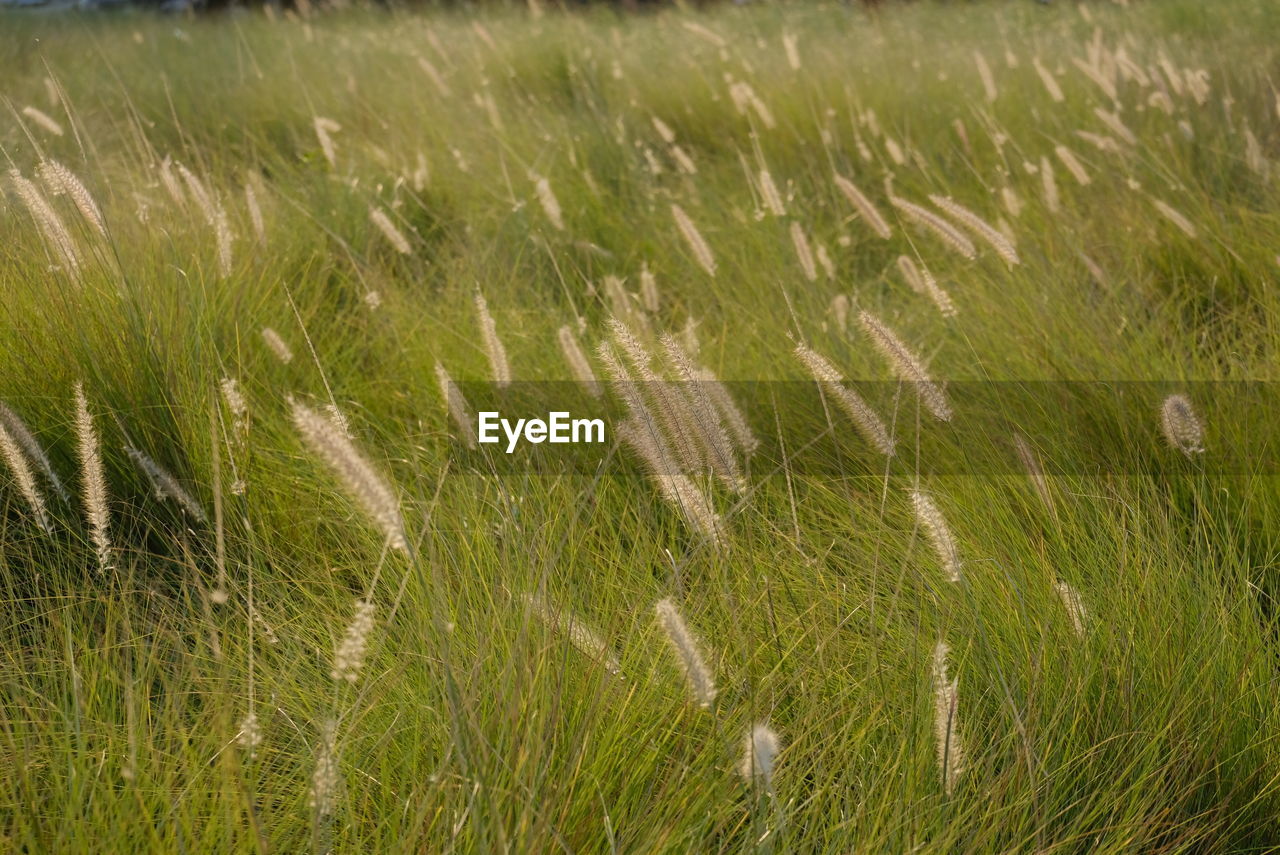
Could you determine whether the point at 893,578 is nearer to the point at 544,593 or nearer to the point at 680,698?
the point at 680,698

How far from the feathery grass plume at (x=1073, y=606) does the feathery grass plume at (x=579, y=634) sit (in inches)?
19.8

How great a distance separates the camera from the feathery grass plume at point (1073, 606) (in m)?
1.32

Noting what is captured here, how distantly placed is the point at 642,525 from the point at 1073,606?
0.69 metres

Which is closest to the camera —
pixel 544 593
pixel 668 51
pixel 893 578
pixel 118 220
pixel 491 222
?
pixel 544 593

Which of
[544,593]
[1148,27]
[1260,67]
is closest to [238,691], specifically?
[544,593]

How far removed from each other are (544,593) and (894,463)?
2.94ft

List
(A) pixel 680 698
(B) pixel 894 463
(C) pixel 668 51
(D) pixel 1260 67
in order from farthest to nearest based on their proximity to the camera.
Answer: (C) pixel 668 51
(D) pixel 1260 67
(B) pixel 894 463
(A) pixel 680 698

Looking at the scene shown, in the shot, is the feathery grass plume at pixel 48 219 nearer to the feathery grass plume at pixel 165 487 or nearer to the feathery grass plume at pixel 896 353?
the feathery grass plume at pixel 165 487

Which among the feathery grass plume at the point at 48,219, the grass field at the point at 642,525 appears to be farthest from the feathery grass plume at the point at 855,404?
the feathery grass plume at the point at 48,219

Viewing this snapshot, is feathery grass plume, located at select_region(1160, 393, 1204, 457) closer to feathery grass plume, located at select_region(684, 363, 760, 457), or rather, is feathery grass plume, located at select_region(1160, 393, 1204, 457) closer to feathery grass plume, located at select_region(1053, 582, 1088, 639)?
feathery grass plume, located at select_region(1053, 582, 1088, 639)

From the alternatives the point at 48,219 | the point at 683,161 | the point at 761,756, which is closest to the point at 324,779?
the point at 761,756

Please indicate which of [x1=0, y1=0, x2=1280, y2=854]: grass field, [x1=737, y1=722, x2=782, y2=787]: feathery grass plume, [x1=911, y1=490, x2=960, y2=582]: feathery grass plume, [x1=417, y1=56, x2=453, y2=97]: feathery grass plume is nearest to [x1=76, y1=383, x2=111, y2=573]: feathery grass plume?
[x1=0, y1=0, x2=1280, y2=854]: grass field

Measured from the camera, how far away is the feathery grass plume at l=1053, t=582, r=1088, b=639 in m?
1.32

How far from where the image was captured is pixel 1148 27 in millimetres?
6957
